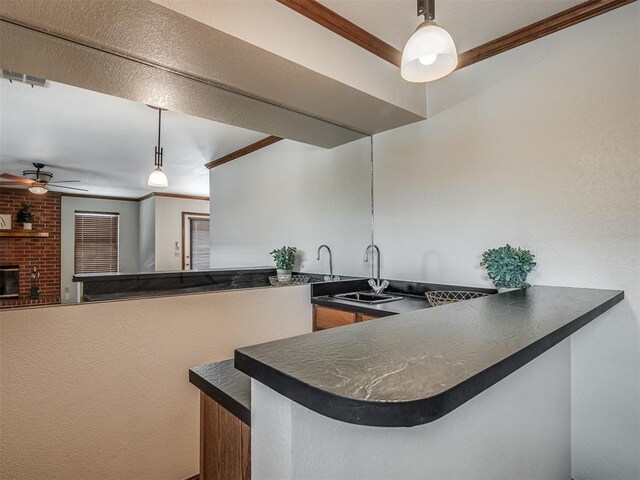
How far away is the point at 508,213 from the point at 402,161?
0.89 meters

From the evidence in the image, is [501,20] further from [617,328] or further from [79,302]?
[79,302]

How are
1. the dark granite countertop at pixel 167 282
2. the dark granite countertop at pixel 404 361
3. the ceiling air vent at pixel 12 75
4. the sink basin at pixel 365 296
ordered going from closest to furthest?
the dark granite countertop at pixel 404 361
the ceiling air vent at pixel 12 75
the dark granite countertop at pixel 167 282
the sink basin at pixel 365 296

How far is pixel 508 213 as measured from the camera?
2.01m

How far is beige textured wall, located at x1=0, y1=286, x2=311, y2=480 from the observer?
1349 millimetres

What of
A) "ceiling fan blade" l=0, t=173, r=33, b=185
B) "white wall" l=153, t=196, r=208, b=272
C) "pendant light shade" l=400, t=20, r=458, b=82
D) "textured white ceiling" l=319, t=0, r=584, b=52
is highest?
"textured white ceiling" l=319, t=0, r=584, b=52

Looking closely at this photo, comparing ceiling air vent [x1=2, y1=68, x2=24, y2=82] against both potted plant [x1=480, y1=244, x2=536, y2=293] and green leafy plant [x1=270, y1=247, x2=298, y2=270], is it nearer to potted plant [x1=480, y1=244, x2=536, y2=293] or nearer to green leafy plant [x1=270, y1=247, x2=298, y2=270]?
green leafy plant [x1=270, y1=247, x2=298, y2=270]

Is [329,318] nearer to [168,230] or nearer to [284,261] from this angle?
[284,261]

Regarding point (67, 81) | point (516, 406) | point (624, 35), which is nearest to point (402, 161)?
point (624, 35)

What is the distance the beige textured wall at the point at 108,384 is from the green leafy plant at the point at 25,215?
1.19ft

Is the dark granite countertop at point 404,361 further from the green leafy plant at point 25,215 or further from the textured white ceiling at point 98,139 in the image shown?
the textured white ceiling at point 98,139

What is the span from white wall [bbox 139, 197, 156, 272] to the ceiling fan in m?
0.36

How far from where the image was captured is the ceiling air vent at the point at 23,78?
4.70 feet

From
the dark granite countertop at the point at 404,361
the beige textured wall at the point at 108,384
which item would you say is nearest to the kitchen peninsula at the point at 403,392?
the dark granite countertop at the point at 404,361

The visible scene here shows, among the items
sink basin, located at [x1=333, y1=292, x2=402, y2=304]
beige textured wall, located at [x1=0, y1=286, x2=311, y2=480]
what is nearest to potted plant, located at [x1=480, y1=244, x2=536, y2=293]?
sink basin, located at [x1=333, y1=292, x2=402, y2=304]
